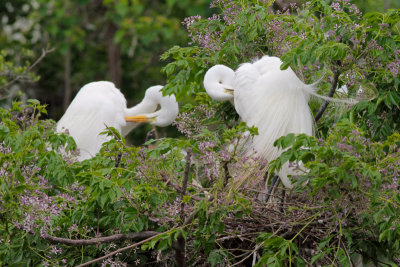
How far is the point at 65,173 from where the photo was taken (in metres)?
2.96

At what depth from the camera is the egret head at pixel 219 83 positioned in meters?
3.66

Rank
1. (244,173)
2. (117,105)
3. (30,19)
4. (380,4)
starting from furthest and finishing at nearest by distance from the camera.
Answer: (30,19), (380,4), (117,105), (244,173)

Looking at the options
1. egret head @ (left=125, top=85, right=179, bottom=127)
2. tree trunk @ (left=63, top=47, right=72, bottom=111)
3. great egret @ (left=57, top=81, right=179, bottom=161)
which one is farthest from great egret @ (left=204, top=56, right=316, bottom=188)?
tree trunk @ (left=63, top=47, right=72, bottom=111)

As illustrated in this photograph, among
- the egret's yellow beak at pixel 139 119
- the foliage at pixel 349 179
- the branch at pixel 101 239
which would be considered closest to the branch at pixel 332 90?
the foliage at pixel 349 179

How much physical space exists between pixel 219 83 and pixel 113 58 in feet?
15.4

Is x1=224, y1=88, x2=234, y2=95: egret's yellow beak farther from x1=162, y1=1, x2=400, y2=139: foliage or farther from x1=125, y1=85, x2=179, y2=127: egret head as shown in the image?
x1=125, y1=85, x2=179, y2=127: egret head

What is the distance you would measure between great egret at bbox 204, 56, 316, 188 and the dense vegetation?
216 mm

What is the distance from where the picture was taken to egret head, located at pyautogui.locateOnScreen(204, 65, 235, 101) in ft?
12.0

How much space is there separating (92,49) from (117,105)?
4315 millimetres

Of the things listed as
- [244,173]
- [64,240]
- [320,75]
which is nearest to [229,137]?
[244,173]

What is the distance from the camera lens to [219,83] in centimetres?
370

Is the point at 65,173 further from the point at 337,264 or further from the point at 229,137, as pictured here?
the point at 337,264

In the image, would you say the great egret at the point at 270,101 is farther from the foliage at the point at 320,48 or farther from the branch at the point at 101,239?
the branch at the point at 101,239

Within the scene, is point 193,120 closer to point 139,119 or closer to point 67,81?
point 139,119
